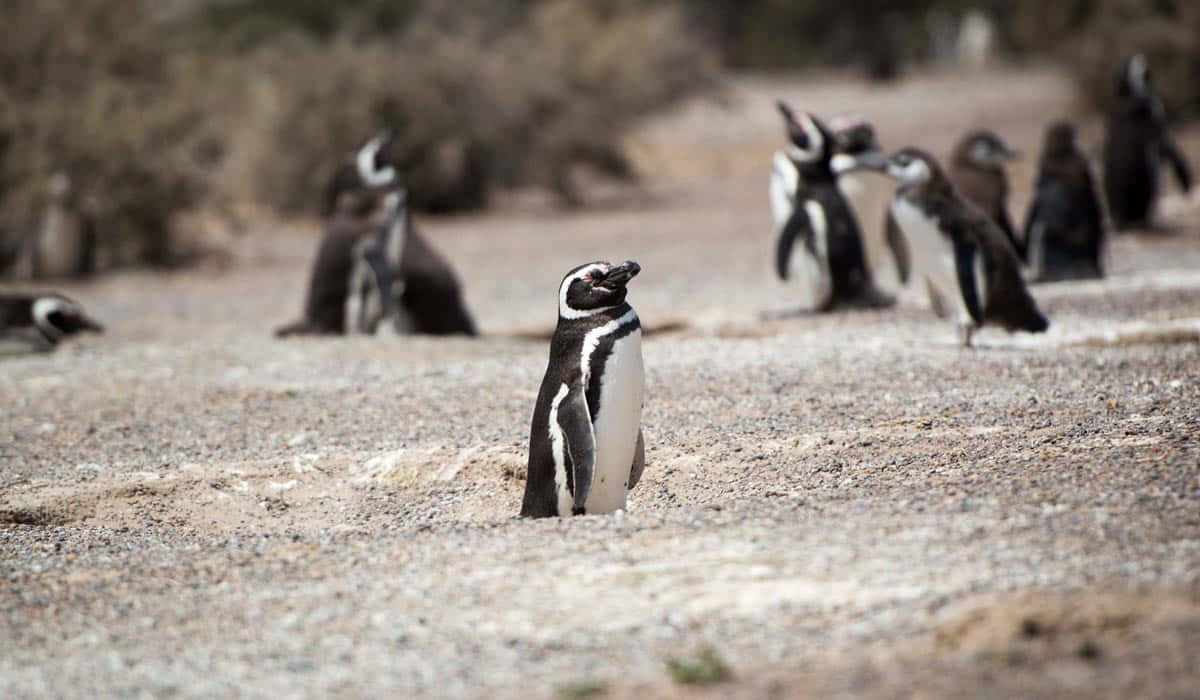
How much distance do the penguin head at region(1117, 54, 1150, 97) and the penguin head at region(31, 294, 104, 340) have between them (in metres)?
8.86

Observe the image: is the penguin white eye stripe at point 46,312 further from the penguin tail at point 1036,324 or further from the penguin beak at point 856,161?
the penguin tail at point 1036,324

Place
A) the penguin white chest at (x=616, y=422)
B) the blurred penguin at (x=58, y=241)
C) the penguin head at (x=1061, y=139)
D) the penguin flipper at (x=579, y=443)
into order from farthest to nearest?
the blurred penguin at (x=58, y=241) < the penguin head at (x=1061, y=139) < the penguin white chest at (x=616, y=422) < the penguin flipper at (x=579, y=443)

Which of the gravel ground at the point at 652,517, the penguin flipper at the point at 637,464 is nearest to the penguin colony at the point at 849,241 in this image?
the gravel ground at the point at 652,517

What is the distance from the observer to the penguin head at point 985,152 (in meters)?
9.53

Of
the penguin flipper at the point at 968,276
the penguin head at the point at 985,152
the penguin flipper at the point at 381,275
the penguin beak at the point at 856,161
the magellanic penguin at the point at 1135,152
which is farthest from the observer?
the magellanic penguin at the point at 1135,152

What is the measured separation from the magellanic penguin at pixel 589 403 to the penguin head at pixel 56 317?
217 inches

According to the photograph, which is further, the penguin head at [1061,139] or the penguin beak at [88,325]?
the penguin head at [1061,139]

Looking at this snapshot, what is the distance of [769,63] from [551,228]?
23282mm

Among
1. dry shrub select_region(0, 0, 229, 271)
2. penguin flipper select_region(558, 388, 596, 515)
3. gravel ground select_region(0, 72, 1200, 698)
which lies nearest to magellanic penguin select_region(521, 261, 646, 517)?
penguin flipper select_region(558, 388, 596, 515)

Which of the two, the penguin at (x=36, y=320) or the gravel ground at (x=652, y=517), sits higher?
the gravel ground at (x=652, y=517)

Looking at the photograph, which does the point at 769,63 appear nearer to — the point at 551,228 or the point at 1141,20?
the point at 1141,20

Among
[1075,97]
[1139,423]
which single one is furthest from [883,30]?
[1139,423]

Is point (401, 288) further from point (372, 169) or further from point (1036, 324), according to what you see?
point (1036, 324)

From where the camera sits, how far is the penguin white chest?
4.49 meters
